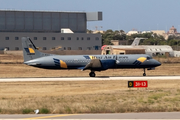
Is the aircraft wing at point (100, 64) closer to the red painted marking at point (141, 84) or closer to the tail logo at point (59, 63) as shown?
the tail logo at point (59, 63)

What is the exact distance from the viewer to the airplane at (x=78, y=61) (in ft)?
163

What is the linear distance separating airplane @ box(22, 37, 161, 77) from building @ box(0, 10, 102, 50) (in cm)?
6365

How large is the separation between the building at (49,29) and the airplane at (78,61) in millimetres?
63647

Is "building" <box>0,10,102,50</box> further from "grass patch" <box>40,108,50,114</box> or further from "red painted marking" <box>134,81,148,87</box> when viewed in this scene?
"grass patch" <box>40,108,50,114</box>

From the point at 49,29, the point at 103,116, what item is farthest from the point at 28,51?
the point at 49,29

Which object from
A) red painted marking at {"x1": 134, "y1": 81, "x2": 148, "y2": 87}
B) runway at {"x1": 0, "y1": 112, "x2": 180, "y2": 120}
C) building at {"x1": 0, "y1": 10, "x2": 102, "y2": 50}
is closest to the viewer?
runway at {"x1": 0, "y1": 112, "x2": 180, "y2": 120}

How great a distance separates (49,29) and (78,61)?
252 ft

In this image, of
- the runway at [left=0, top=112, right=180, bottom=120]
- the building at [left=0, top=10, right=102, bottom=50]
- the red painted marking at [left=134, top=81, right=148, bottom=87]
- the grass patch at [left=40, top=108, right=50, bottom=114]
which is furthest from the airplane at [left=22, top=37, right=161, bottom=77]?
the building at [left=0, top=10, right=102, bottom=50]

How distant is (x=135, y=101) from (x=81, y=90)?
996cm

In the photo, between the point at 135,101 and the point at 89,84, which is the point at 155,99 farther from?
the point at 89,84

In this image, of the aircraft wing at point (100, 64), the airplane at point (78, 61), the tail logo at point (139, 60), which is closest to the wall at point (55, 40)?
the airplane at point (78, 61)

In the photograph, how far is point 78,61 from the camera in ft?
166

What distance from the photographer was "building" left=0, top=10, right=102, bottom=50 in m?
113

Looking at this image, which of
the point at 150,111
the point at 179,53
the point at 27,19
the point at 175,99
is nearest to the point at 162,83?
the point at 175,99
